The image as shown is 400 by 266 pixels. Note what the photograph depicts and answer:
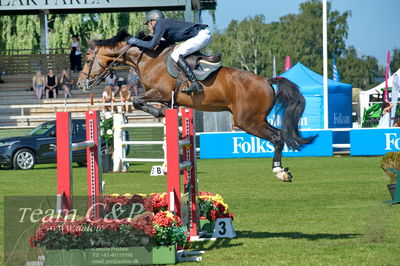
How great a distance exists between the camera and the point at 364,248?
27.3 ft

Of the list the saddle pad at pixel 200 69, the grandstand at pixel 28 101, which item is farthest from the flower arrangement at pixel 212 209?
the grandstand at pixel 28 101

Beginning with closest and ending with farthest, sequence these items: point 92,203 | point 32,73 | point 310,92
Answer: point 92,203 < point 310,92 < point 32,73

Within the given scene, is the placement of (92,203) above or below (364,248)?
above

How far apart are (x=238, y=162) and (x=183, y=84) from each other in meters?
14.7

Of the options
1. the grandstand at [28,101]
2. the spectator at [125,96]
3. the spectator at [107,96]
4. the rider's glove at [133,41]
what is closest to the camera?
the rider's glove at [133,41]

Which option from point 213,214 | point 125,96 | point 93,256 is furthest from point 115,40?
point 125,96

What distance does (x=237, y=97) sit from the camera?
30.8 ft

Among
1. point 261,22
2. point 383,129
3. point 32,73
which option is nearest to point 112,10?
point 32,73

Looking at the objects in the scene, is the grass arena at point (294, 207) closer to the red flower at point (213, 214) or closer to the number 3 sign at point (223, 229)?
the number 3 sign at point (223, 229)

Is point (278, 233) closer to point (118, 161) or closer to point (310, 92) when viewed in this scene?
point (118, 161)

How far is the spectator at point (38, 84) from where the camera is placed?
32.0 m

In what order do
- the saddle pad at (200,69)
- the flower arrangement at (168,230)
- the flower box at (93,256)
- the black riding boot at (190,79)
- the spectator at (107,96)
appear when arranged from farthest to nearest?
the spectator at (107,96)
the saddle pad at (200,69)
the black riding boot at (190,79)
the flower arrangement at (168,230)
the flower box at (93,256)

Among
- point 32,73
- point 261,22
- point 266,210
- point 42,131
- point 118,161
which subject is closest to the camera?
point 266,210

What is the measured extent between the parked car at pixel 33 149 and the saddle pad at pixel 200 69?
42.0 ft
